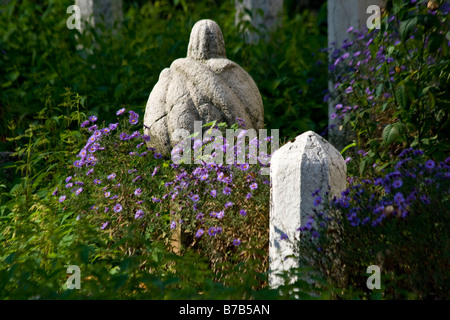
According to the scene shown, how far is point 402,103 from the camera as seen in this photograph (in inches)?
158

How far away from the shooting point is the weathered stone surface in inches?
125

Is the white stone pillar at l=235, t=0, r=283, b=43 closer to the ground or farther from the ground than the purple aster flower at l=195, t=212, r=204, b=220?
farther from the ground

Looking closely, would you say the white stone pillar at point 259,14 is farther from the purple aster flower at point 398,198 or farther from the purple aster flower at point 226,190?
the purple aster flower at point 398,198

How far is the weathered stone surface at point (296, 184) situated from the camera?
3.19m

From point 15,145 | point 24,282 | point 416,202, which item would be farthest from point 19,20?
point 416,202

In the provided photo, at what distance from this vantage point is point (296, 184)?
3.20m

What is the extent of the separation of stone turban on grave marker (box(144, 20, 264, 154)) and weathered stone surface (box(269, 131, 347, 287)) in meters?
1.16

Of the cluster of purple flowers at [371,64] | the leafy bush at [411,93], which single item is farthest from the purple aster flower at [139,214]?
the cluster of purple flowers at [371,64]

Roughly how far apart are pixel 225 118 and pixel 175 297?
6.51 ft

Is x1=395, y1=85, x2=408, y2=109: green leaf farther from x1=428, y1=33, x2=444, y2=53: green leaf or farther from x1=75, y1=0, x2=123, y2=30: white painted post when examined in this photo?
x1=75, y1=0, x2=123, y2=30: white painted post

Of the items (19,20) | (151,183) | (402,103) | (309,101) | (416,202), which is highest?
(19,20)

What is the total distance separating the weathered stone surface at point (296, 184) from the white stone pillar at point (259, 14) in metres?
4.24

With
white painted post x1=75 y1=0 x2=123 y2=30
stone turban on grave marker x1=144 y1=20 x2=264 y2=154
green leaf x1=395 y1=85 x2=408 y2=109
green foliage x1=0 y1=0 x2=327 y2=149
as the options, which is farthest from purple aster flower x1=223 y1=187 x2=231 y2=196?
white painted post x1=75 y1=0 x2=123 y2=30
